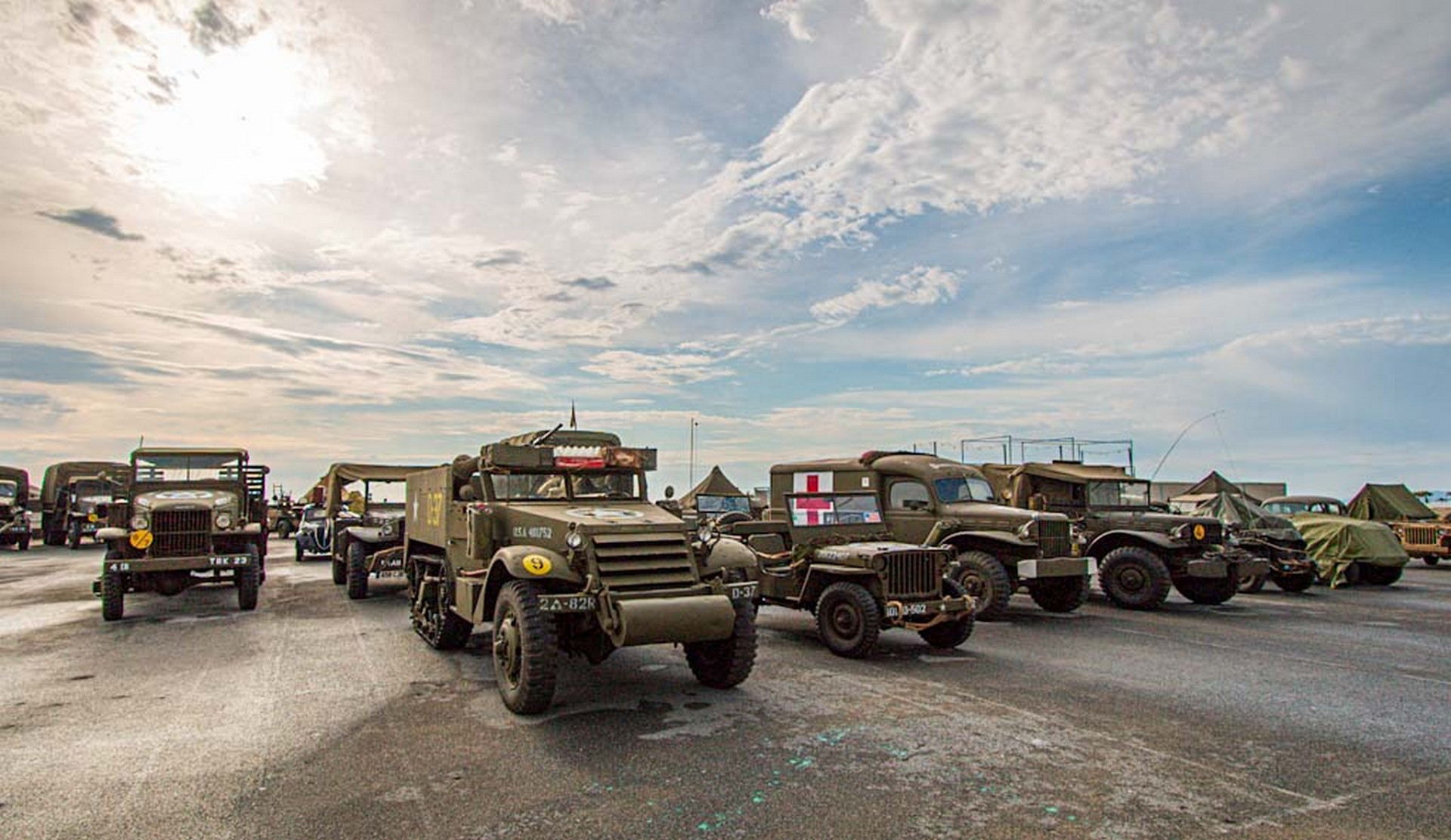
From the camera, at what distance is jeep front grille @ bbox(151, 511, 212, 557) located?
1177 centimetres

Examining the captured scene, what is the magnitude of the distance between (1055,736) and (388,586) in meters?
12.7

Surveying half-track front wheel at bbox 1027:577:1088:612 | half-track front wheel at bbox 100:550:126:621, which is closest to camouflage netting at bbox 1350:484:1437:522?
half-track front wheel at bbox 1027:577:1088:612

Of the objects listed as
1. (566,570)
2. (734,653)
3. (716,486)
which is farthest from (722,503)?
(566,570)

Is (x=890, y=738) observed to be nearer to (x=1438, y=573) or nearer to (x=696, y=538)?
(x=696, y=538)

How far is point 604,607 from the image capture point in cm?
626

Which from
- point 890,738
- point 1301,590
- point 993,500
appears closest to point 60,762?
point 890,738

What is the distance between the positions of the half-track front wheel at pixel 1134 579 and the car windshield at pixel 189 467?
14.5m

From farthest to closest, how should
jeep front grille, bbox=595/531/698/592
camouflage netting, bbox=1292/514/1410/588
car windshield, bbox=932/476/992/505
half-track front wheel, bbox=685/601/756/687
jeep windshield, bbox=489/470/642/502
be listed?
camouflage netting, bbox=1292/514/1410/588 → car windshield, bbox=932/476/992/505 → jeep windshield, bbox=489/470/642/502 → half-track front wheel, bbox=685/601/756/687 → jeep front grille, bbox=595/531/698/592

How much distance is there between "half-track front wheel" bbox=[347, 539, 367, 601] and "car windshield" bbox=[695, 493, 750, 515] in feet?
36.3

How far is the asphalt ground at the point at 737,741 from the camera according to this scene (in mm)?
4367

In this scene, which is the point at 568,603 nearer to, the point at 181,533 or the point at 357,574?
the point at 357,574

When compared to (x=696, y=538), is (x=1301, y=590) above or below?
below

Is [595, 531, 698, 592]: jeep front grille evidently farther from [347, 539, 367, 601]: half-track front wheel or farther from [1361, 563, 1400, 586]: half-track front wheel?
[1361, 563, 1400, 586]: half-track front wheel

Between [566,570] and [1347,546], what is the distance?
16978mm
